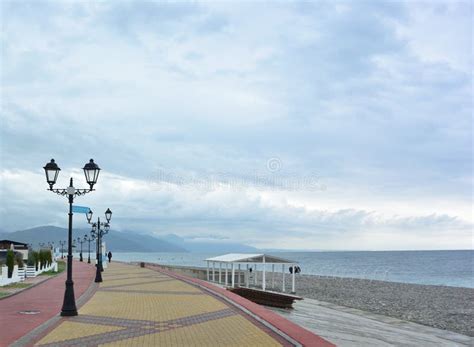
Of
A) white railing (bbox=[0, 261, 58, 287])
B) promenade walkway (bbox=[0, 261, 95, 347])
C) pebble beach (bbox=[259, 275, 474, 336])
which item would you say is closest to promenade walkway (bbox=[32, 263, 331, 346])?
promenade walkway (bbox=[0, 261, 95, 347])

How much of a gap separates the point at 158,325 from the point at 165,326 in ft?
0.62

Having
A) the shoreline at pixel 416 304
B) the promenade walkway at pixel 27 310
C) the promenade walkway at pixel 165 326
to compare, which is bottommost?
the shoreline at pixel 416 304

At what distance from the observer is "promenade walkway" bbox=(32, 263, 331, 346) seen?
959 cm

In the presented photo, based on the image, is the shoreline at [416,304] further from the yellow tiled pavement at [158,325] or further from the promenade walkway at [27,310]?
the promenade walkway at [27,310]

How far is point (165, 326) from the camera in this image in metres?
11.2

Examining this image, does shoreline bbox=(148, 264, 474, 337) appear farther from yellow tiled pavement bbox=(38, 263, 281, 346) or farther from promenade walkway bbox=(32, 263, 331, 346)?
yellow tiled pavement bbox=(38, 263, 281, 346)

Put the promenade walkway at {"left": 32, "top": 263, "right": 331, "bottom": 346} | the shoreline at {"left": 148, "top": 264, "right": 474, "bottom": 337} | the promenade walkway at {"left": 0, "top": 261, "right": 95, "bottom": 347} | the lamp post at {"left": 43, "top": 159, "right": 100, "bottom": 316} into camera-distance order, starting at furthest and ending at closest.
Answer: the shoreline at {"left": 148, "top": 264, "right": 474, "bottom": 337} < the lamp post at {"left": 43, "top": 159, "right": 100, "bottom": 316} < the promenade walkway at {"left": 0, "top": 261, "right": 95, "bottom": 347} < the promenade walkway at {"left": 32, "top": 263, "right": 331, "bottom": 346}

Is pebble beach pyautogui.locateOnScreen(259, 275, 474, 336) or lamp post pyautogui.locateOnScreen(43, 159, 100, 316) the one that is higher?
lamp post pyautogui.locateOnScreen(43, 159, 100, 316)

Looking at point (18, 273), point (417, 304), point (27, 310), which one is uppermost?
point (18, 273)

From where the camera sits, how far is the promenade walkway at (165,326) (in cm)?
959

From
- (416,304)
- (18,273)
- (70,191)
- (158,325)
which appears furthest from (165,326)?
(416,304)

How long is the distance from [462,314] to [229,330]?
1869 centimetres

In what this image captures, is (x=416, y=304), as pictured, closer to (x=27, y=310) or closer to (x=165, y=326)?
(x=165, y=326)

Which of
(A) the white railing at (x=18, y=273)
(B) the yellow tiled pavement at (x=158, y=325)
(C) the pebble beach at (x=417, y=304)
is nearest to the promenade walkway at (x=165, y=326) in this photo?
(B) the yellow tiled pavement at (x=158, y=325)
